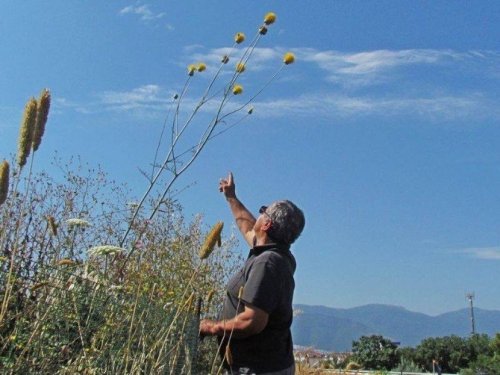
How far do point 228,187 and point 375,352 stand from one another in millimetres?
15461

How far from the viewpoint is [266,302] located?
3.39m

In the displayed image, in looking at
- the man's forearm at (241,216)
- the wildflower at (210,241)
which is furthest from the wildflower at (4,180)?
the man's forearm at (241,216)

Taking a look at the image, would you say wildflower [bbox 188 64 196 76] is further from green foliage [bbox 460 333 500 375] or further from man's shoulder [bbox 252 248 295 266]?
green foliage [bbox 460 333 500 375]

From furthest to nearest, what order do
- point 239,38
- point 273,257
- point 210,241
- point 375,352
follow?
point 375,352, point 239,38, point 273,257, point 210,241

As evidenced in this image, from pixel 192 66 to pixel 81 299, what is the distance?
3968 millimetres

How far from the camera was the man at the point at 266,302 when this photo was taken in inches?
133

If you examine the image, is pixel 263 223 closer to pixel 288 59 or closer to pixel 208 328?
pixel 208 328

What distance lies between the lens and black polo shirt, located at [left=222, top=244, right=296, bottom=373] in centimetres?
342

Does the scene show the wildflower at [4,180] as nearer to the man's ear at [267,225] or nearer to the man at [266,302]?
the man at [266,302]

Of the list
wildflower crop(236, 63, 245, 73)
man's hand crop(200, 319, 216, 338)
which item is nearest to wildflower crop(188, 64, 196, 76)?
wildflower crop(236, 63, 245, 73)

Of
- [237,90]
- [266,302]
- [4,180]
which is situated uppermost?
[237,90]

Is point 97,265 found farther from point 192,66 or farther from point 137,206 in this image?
point 192,66

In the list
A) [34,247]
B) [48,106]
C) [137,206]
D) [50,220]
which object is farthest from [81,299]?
[137,206]

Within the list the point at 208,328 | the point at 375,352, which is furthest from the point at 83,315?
the point at 375,352
